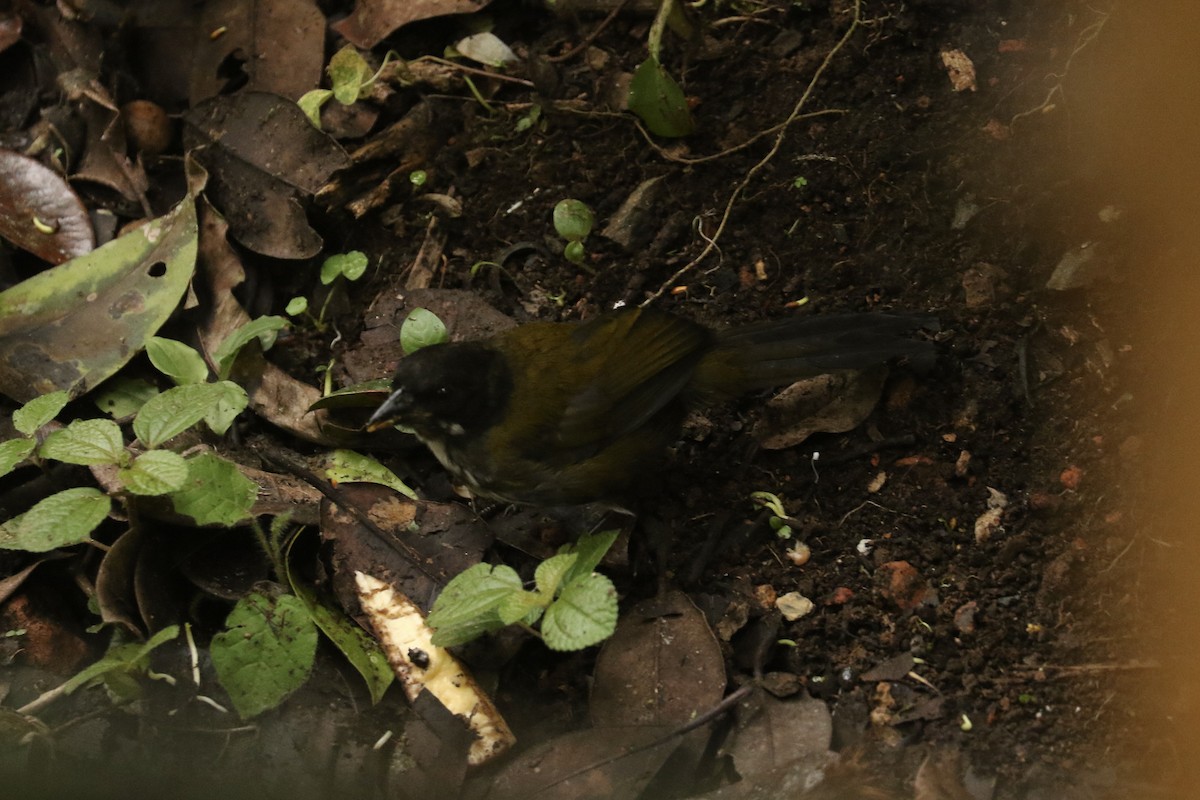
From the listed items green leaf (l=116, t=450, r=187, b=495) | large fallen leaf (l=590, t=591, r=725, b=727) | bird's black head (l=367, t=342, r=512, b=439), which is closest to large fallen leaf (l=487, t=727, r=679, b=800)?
large fallen leaf (l=590, t=591, r=725, b=727)

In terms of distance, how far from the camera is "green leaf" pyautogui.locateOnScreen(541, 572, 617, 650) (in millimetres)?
2875

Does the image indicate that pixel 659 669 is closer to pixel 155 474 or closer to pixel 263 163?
pixel 155 474

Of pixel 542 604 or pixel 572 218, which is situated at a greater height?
pixel 572 218

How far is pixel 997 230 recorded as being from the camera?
12.2 ft

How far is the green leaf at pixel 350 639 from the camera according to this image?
321 cm

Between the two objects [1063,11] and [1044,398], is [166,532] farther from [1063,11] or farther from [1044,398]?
[1063,11]

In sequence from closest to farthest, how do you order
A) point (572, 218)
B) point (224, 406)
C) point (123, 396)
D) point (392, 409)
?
point (392, 409) → point (224, 406) → point (123, 396) → point (572, 218)

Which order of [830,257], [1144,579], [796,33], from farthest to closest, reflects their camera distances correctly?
[796,33], [830,257], [1144,579]

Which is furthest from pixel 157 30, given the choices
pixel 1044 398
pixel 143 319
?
pixel 1044 398

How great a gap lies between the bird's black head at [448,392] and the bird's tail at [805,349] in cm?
63

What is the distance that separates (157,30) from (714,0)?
2256 mm

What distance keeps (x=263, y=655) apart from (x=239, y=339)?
112cm

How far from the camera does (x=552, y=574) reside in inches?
120

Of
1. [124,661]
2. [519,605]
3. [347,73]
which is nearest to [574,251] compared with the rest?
[347,73]
